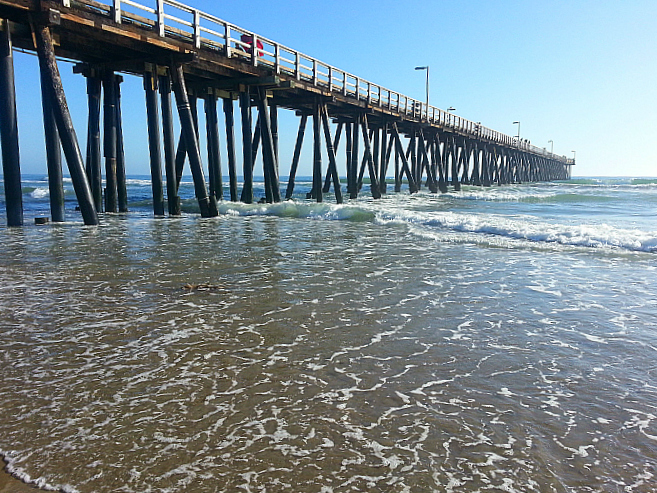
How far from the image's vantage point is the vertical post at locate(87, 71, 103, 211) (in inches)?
629

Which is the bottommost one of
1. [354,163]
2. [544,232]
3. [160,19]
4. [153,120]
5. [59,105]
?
[544,232]

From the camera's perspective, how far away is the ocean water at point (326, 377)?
2500 mm

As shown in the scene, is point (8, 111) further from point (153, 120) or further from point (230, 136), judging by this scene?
point (230, 136)

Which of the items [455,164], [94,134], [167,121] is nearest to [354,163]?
[167,121]

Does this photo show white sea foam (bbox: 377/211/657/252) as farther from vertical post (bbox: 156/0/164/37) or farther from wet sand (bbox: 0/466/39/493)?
wet sand (bbox: 0/466/39/493)

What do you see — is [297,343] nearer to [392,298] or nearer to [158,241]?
[392,298]

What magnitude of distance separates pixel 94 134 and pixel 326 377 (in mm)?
15241

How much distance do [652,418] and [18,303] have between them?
19.2 feet

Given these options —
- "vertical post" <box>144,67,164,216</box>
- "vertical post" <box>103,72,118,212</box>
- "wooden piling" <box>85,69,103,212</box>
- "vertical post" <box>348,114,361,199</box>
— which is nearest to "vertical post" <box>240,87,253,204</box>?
"vertical post" <box>144,67,164,216</box>

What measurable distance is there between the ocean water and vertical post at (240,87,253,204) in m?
11.9

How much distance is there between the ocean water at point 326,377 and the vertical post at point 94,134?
9516 mm

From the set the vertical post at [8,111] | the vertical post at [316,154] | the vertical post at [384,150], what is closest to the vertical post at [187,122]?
the vertical post at [8,111]

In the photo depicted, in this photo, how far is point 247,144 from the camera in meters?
19.3

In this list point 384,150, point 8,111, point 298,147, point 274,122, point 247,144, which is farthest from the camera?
point 384,150
